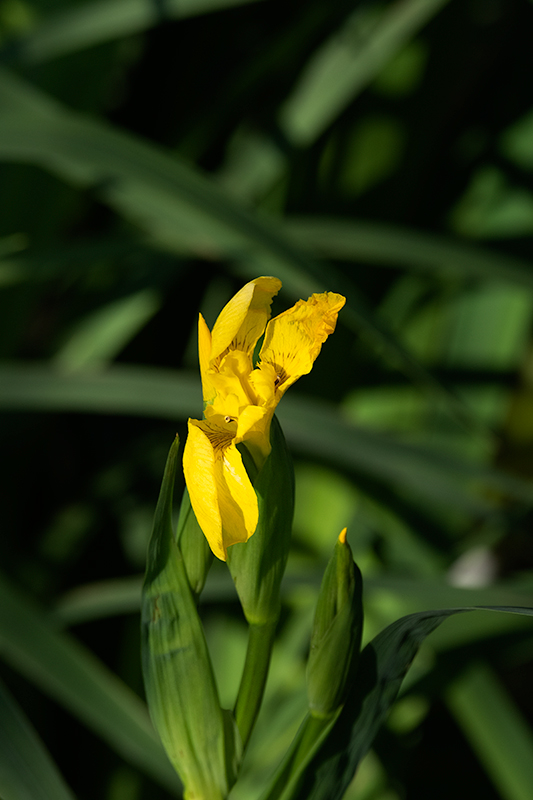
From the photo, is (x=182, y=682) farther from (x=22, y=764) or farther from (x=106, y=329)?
(x=106, y=329)

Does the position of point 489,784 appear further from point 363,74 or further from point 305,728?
point 363,74

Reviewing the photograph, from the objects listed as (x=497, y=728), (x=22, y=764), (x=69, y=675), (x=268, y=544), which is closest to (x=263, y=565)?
(x=268, y=544)

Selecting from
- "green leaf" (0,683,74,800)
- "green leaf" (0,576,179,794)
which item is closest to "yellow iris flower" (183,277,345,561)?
"green leaf" (0,683,74,800)

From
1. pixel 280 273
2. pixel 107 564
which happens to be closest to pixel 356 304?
pixel 280 273

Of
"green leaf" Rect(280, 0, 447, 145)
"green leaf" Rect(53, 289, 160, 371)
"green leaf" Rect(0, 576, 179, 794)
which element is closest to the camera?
"green leaf" Rect(0, 576, 179, 794)

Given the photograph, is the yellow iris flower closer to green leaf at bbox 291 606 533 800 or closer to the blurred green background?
green leaf at bbox 291 606 533 800

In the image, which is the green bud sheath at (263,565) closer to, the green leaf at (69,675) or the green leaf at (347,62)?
the green leaf at (69,675)
